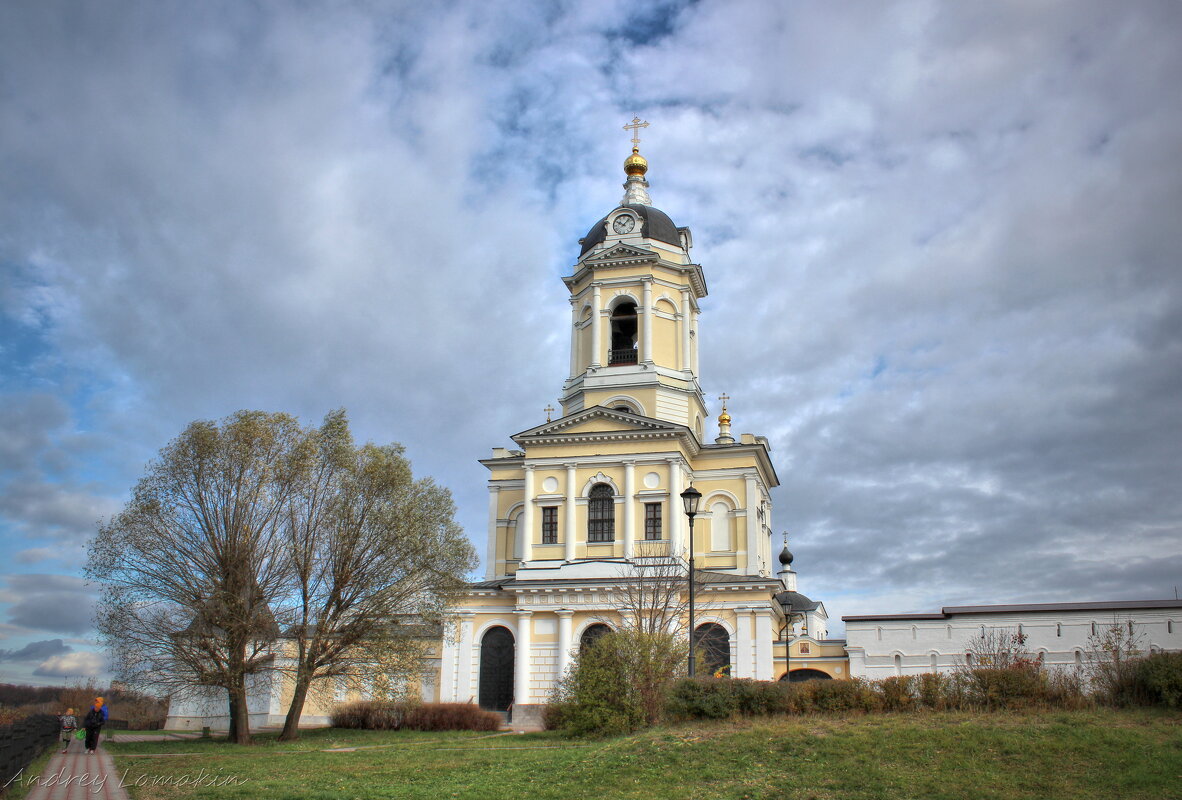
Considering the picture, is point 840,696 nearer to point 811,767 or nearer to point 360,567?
point 811,767

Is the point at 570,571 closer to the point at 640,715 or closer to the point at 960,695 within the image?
the point at 640,715

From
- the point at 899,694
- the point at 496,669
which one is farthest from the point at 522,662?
the point at 899,694

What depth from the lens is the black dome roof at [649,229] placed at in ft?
149

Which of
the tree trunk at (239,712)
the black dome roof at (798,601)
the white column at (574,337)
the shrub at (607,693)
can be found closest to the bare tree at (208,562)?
the tree trunk at (239,712)

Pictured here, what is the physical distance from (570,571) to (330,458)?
1197 cm

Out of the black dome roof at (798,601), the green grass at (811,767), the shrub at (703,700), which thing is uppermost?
the black dome roof at (798,601)

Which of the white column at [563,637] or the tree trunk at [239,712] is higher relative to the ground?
the white column at [563,637]

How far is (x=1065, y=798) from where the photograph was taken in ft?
39.7

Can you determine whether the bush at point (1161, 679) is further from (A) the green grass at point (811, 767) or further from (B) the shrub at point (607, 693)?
(B) the shrub at point (607, 693)

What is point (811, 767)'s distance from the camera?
14.0 metres

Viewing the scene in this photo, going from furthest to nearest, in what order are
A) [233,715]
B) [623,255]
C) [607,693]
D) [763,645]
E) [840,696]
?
[623,255] → [763,645] → [233,715] → [607,693] → [840,696]

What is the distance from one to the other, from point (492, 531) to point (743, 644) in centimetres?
1267

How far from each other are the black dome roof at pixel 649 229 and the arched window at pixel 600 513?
13.1 metres

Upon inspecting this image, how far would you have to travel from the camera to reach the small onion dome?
1902 inches
